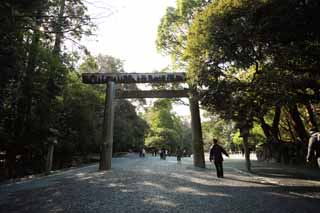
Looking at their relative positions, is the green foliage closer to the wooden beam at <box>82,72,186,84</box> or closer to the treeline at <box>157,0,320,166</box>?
the wooden beam at <box>82,72,186,84</box>

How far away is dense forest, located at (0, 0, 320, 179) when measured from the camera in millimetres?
6047

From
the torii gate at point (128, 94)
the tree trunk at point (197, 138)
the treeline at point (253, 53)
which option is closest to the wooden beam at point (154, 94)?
the torii gate at point (128, 94)

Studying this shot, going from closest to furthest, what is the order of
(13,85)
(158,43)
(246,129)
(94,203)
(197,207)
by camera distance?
(197,207) → (94,203) → (13,85) → (246,129) → (158,43)

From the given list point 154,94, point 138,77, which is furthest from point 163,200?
point 154,94

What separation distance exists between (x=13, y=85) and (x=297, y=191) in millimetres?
11618

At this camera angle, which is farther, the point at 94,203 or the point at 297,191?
the point at 297,191

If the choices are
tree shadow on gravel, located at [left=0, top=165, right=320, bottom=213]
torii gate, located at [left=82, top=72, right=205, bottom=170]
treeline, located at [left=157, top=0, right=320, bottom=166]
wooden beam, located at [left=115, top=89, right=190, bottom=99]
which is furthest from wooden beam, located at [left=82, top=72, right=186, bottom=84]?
tree shadow on gravel, located at [left=0, top=165, right=320, bottom=213]

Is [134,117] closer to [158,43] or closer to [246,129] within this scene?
[158,43]

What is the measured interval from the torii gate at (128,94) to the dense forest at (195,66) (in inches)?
61.0

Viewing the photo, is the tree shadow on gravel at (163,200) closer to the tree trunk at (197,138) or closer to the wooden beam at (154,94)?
the tree trunk at (197,138)

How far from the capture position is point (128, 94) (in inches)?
549

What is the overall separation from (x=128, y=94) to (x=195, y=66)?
6.32 m

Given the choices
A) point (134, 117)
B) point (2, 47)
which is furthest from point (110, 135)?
point (134, 117)

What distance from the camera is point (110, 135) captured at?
12.6 metres
